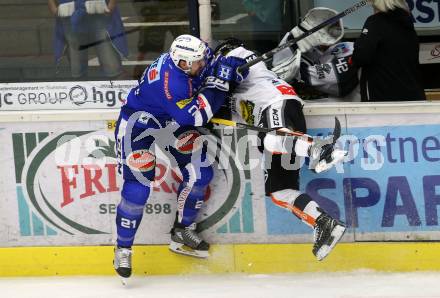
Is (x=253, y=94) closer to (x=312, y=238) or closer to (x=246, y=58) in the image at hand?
(x=246, y=58)

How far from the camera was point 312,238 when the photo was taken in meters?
5.84

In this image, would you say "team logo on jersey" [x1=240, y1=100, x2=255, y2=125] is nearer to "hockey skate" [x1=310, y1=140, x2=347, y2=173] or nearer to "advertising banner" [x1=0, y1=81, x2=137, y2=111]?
"hockey skate" [x1=310, y1=140, x2=347, y2=173]

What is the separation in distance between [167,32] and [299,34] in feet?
2.37

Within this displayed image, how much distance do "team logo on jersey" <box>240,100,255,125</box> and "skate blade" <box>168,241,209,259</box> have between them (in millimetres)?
735

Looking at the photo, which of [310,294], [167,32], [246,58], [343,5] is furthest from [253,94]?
[343,5]

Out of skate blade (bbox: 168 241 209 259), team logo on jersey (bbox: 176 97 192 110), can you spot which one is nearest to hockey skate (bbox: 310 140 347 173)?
team logo on jersey (bbox: 176 97 192 110)

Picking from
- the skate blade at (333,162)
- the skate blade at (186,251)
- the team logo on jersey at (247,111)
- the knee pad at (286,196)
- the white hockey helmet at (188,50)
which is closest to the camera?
the skate blade at (333,162)

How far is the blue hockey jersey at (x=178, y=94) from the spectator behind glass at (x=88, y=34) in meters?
0.51

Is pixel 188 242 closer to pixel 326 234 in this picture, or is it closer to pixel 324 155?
pixel 326 234

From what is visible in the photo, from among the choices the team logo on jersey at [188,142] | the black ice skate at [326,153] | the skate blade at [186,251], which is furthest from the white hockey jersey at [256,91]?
the skate blade at [186,251]

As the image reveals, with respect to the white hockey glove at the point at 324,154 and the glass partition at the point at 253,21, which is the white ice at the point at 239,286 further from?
the glass partition at the point at 253,21

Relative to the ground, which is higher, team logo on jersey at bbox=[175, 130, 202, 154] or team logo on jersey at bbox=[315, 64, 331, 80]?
team logo on jersey at bbox=[315, 64, 331, 80]

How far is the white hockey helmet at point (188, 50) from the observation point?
5414 millimetres

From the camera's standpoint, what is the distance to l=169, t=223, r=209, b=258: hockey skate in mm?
5805
